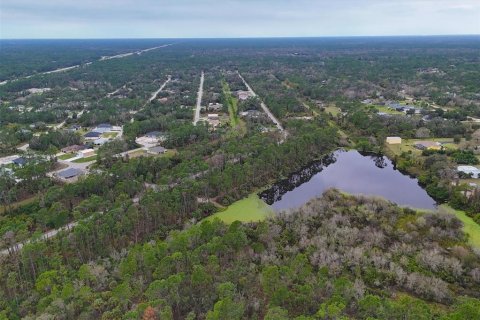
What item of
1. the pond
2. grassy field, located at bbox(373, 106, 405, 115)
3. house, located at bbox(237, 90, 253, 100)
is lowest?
the pond

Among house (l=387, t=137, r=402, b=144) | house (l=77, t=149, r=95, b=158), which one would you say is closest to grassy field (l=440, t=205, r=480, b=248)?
house (l=387, t=137, r=402, b=144)

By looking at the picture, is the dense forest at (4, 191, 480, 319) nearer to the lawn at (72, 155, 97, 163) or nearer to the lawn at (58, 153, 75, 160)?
the lawn at (72, 155, 97, 163)

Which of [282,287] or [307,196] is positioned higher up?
[282,287]

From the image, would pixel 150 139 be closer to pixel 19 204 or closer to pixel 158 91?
pixel 19 204

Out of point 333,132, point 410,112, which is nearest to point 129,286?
point 333,132

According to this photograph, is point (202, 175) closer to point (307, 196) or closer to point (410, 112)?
point (307, 196)
